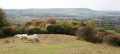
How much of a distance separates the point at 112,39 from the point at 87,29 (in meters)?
7.18

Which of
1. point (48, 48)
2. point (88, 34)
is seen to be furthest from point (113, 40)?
point (48, 48)

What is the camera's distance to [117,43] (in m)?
26.9

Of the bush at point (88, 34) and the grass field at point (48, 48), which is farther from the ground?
the grass field at point (48, 48)

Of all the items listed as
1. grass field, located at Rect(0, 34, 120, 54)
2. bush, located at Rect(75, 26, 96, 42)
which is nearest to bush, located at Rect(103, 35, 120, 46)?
grass field, located at Rect(0, 34, 120, 54)

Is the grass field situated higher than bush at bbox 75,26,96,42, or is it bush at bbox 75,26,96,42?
the grass field

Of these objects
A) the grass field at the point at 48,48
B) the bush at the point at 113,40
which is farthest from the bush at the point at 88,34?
the grass field at the point at 48,48

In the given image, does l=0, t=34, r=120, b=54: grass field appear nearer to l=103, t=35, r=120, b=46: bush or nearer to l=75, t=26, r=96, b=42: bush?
l=103, t=35, r=120, b=46: bush

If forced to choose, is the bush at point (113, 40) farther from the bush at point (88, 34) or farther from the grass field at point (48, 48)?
the bush at point (88, 34)

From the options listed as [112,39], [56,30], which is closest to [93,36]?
[112,39]

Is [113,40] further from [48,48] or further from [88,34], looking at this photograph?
[48,48]

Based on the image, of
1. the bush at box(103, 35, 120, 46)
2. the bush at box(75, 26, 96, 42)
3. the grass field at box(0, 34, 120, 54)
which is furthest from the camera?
the bush at box(75, 26, 96, 42)

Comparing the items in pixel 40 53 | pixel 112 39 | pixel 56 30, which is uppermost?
pixel 40 53

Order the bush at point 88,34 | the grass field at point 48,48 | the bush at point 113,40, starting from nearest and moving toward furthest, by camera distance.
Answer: the grass field at point 48,48 < the bush at point 113,40 < the bush at point 88,34

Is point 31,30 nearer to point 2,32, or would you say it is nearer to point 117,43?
point 2,32
